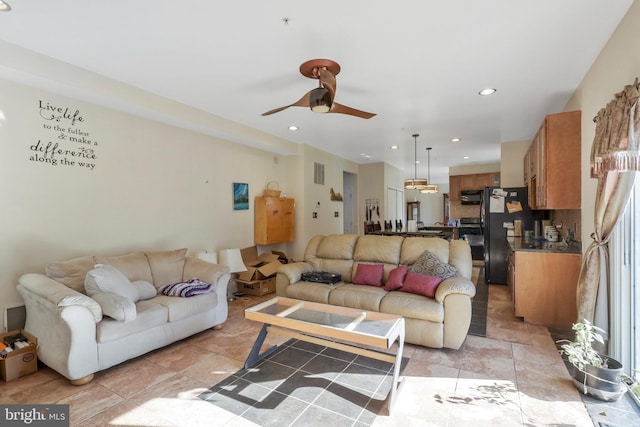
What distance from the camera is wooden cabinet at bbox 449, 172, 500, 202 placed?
838 centimetres

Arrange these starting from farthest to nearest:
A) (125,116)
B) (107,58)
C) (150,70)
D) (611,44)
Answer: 1. (125,116)
2. (150,70)
3. (107,58)
4. (611,44)

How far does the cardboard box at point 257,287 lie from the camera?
484 cm

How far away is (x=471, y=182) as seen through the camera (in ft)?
28.5

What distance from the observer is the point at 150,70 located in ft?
9.62

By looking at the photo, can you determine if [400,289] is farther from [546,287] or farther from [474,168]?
[474,168]

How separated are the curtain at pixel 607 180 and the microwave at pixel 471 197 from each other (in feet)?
20.8

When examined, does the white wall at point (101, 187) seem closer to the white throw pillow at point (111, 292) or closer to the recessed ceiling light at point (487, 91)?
the white throw pillow at point (111, 292)

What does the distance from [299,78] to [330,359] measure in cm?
268

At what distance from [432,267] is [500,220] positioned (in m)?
2.61

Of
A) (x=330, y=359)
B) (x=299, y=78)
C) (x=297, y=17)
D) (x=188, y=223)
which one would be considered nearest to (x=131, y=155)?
(x=188, y=223)

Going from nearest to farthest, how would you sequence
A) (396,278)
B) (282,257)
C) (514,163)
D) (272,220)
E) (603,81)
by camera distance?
(603,81) < (396,278) < (272,220) < (282,257) < (514,163)

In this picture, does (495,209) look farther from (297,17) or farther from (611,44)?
(297,17)

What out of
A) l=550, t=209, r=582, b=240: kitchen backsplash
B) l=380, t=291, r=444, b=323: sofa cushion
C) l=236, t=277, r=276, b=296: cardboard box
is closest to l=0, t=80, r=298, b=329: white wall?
l=236, t=277, r=276, b=296: cardboard box

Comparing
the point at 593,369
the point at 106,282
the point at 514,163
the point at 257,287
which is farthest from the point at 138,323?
the point at 514,163
